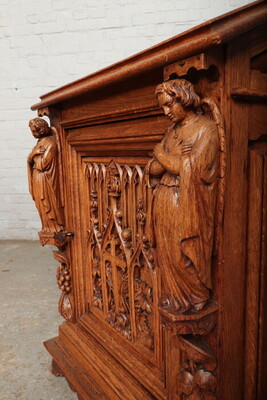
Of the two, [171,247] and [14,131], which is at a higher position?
[14,131]

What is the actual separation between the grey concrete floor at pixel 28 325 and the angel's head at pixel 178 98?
1197mm

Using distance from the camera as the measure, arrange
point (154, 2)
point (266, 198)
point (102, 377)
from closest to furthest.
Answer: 1. point (266, 198)
2. point (102, 377)
3. point (154, 2)

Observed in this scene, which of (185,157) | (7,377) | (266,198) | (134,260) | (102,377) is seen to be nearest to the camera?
(185,157)

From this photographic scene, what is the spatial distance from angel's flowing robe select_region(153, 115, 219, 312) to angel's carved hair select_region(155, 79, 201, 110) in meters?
0.04

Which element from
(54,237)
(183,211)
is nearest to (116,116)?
(183,211)

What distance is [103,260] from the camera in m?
1.26

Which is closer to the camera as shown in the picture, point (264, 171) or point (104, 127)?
point (264, 171)

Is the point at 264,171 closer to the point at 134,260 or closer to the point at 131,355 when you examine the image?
the point at 134,260

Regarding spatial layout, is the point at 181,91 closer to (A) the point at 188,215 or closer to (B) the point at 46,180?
(A) the point at 188,215

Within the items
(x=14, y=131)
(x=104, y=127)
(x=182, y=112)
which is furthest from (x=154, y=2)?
(x=182, y=112)

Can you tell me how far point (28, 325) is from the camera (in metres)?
1.94

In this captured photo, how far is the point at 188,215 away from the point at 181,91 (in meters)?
0.23

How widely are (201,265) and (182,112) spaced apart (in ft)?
0.96

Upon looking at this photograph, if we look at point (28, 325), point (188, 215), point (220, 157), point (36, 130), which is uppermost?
point (36, 130)
